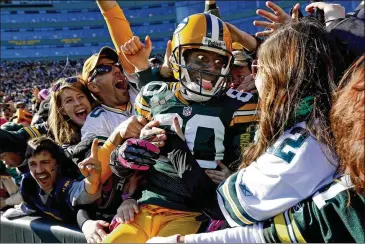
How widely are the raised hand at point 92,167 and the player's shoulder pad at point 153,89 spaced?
1.09ft

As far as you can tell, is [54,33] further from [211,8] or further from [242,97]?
[242,97]

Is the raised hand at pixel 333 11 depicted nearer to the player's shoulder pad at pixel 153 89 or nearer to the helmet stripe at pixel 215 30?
the helmet stripe at pixel 215 30

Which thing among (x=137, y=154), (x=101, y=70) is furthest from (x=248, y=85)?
(x=101, y=70)

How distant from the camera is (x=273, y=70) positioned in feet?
4.96

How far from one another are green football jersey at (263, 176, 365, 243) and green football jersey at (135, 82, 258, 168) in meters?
0.67

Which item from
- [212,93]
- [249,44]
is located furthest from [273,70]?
[249,44]

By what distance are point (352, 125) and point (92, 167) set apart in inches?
56.3

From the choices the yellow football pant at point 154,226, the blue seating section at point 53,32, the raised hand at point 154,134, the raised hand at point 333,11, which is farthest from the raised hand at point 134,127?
the blue seating section at point 53,32

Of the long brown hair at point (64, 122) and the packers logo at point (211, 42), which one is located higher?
the packers logo at point (211, 42)

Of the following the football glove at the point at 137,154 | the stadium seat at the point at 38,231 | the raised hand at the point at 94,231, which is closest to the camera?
the football glove at the point at 137,154

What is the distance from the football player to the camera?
6.90ft

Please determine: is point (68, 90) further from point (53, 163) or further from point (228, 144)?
point (228, 144)

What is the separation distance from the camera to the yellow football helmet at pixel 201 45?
215 centimetres

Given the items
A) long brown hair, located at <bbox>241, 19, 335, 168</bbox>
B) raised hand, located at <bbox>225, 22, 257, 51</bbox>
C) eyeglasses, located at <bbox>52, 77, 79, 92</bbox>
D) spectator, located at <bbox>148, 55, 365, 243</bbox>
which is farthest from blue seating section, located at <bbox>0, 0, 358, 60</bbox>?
spectator, located at <bbox>148, 55, 365, 243</bbox>
